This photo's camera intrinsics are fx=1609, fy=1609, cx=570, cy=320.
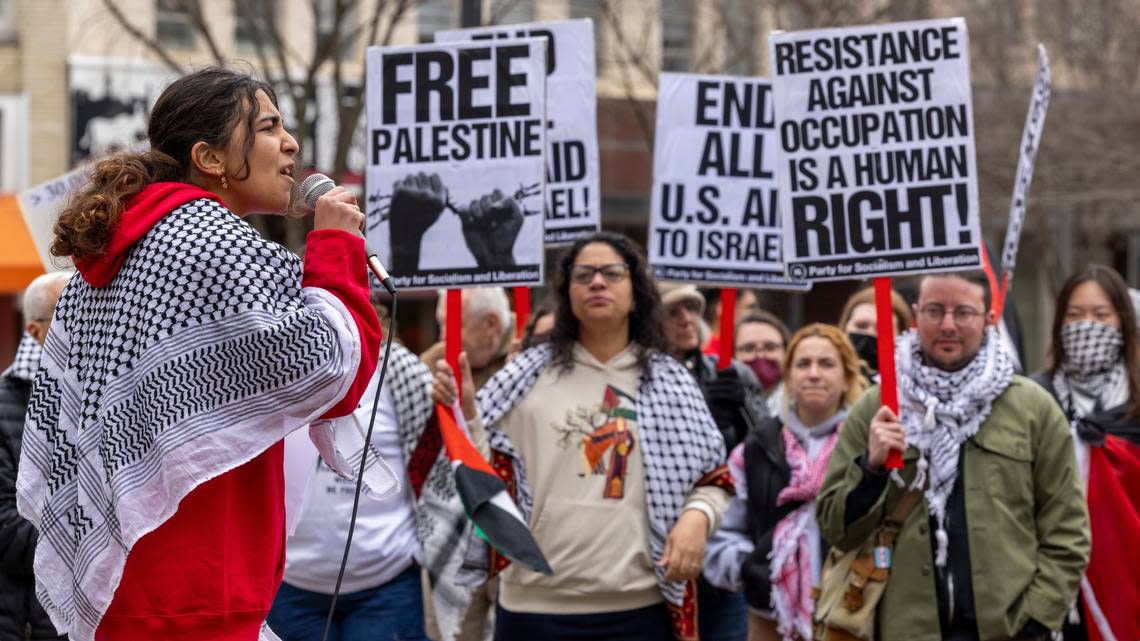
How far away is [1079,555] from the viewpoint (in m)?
5.20

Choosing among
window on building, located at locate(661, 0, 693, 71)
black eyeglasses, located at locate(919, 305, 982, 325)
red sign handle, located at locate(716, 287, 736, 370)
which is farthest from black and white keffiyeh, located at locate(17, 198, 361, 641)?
window on building, located at locate(661, 0, 693, 71)

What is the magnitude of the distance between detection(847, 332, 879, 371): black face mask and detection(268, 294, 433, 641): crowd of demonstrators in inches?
107

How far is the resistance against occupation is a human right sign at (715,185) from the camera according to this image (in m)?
7.48

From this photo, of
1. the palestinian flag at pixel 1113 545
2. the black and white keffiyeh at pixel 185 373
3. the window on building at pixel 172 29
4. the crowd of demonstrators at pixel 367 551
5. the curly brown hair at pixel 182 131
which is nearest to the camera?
the black and white keffiyeh at pixel 185 373

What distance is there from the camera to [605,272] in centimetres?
571

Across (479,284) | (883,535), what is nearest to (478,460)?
(479,284)

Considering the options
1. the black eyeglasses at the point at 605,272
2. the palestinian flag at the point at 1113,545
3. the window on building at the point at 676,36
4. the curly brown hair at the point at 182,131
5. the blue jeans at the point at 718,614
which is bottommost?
the blue jeans at the point at 718,614

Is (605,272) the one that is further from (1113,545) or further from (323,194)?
(323,194)

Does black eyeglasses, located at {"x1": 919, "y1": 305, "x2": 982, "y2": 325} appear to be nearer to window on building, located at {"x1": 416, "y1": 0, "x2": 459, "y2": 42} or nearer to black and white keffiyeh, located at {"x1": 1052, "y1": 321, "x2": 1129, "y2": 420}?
black and white keffiyeh, located at {"x1": 1052, "y1": 321, "x2": 1129, "y2": 420}

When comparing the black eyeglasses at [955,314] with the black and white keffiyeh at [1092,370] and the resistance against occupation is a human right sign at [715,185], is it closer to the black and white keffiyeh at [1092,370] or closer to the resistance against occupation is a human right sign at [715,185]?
the black and white keffiyeh at [1092,370]

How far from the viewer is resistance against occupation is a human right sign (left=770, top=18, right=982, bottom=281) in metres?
5.55

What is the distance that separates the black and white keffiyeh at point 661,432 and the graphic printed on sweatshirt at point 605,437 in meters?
0.05

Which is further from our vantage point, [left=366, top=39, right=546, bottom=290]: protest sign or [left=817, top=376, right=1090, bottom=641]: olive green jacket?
[left=366, top=39, right=546, bottom=290]: protest sign

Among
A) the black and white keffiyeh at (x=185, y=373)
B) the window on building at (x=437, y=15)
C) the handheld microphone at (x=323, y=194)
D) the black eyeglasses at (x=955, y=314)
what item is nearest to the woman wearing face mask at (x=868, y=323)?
the black eyeglasses at (x=955, y=314)
